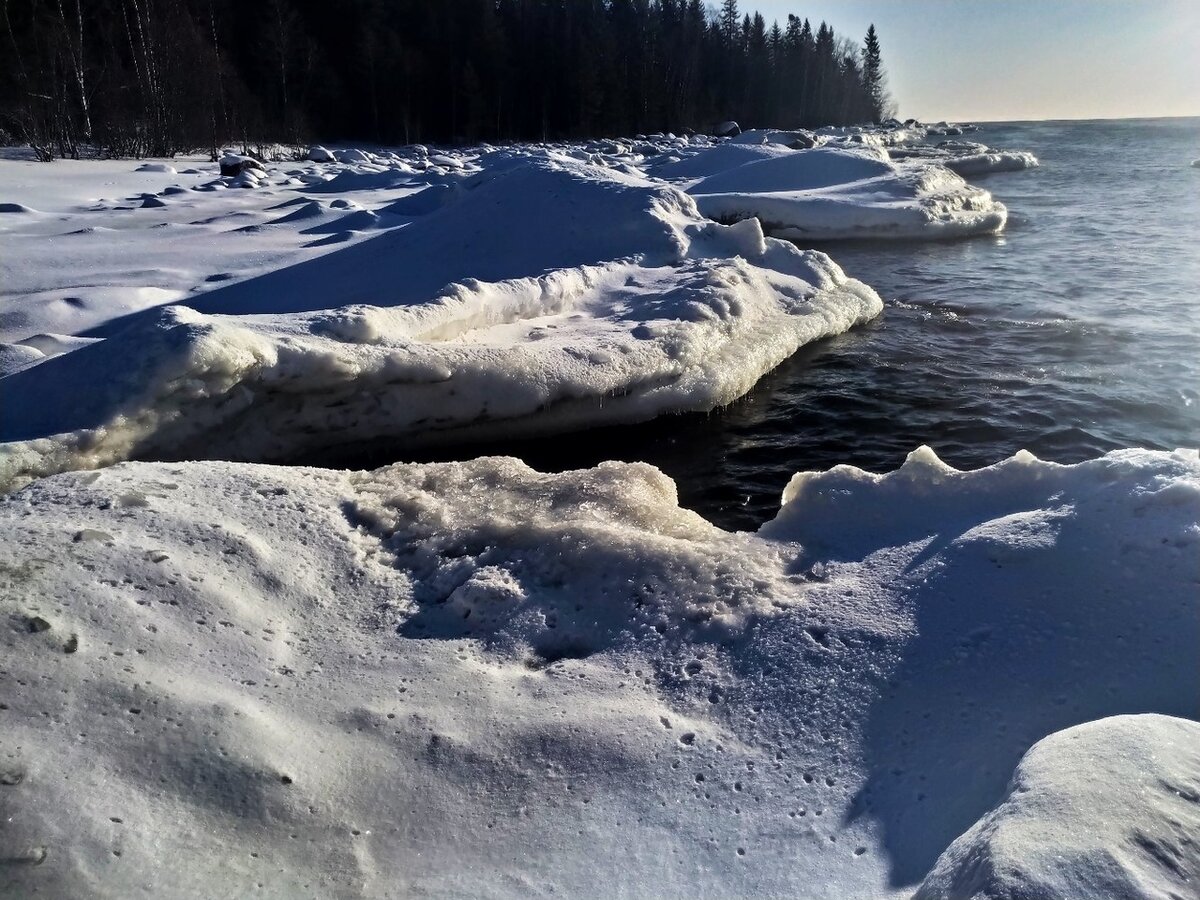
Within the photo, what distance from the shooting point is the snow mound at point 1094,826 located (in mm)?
1526

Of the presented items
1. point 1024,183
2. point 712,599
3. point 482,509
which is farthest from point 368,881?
point 1024,183

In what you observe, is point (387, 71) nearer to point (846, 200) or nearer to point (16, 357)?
point (846, 200)

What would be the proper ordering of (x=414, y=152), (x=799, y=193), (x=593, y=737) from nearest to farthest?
(x=593, y=737), (x=799, y=193), (x=414, y=152)

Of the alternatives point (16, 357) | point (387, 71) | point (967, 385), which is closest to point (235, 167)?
point (16, 357)

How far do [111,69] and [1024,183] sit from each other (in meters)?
25.8

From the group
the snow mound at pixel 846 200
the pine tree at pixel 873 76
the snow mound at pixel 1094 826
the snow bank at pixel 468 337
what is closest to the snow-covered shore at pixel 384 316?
the snow bank at pixel 468 337

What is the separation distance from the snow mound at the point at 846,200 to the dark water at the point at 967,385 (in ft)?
7.67

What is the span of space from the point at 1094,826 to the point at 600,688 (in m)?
1.37

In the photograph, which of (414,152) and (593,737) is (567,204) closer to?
(593,737)

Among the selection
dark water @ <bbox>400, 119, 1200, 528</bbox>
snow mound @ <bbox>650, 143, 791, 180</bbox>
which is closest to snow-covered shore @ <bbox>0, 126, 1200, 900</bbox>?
dark water @ <bbox>400, 119, 1200, 528</bbox>

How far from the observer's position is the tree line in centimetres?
2169

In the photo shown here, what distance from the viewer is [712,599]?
2.99 metres

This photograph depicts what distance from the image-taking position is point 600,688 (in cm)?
261

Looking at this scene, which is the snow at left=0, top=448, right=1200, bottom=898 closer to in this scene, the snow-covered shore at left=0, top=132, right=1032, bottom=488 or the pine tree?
the snow-covered shore at left=0, top=132, right=1032, bottom=488
